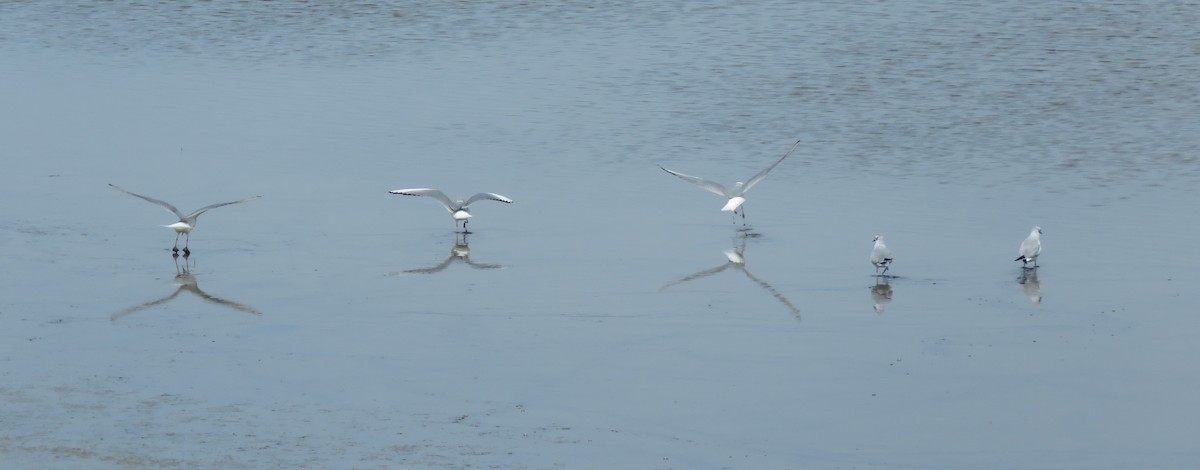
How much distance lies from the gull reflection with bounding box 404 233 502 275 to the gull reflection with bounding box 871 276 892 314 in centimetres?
340

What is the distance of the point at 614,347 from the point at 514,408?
161cm

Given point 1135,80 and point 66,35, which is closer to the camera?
point 1135,80

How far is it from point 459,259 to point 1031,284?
510 cm

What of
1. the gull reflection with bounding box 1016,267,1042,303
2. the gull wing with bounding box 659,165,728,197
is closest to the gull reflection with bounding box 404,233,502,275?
the gull wing with bounding box 659,165,728,197

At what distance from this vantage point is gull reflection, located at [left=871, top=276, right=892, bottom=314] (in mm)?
13609

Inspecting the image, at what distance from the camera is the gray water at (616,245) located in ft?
35.2

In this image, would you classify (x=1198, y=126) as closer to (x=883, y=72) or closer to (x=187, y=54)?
(x=883, y=72)

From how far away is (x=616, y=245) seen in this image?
1580cm

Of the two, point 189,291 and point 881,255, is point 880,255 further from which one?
point 189,291

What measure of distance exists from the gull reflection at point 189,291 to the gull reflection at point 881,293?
4.95 metres

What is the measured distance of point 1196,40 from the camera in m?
26.4

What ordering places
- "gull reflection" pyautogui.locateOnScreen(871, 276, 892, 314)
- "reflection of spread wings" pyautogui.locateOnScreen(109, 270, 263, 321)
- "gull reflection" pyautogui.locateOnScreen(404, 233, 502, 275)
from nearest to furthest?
"reflection of spread wings" pyautogui.locateOnScreen(109, 270, 263, 321) → "gull reflection" pyautogui.locateOnScreen(871, 276, 892, 314) → "gull reflection" pyautogui.locateOnScreen(404, 233, 502, 275)

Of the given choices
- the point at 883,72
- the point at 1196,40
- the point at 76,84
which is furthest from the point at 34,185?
the point at 1196,40

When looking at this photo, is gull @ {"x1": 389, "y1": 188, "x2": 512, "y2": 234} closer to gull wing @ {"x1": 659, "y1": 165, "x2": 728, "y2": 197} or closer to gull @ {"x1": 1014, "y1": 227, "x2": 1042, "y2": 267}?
gull wing @ {"x1": 659, "y1": 165, "x2": 728, "y2": 197}
